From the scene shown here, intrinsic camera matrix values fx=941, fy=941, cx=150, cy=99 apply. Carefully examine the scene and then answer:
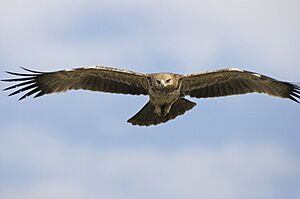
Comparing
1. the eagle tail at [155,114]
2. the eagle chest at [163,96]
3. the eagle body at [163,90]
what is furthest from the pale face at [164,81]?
the eagle tail at [155,114]

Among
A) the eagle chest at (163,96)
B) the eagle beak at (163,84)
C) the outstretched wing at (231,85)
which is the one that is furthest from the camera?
the outstretched wing at (231,85)

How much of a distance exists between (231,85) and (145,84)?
184cm

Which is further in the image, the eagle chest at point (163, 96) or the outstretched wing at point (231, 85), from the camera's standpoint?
the outstretched wing at point (231, 85)

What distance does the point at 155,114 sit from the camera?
1919 centimetres

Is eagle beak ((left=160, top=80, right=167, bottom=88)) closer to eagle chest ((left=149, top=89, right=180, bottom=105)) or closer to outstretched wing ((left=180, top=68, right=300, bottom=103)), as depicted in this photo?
eagle chest ((left=149, top=89, right=180, bottom=105))

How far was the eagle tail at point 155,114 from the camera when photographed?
1927cm

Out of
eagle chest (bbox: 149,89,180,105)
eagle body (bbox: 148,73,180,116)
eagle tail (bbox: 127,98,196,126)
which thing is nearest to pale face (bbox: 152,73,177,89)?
eagle body (bbox: 148,73,180,116)

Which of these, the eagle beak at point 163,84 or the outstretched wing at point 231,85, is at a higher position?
the outstretched wing at point 231,85

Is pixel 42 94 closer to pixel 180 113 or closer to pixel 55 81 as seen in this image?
pixel 55 81

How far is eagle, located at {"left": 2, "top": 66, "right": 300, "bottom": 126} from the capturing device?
1902cm

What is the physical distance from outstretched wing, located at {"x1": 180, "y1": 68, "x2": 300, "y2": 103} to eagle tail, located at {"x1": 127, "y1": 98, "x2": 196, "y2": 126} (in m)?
0.23

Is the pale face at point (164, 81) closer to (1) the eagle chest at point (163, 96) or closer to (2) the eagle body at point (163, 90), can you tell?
(2) the eagle body at point (163, 90)

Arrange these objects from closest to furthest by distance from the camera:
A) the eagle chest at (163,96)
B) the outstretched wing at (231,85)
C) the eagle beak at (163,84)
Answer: the eagle beak at (163,84)
the eagle chest at (163,96)
the outstretched wing at (231,85)

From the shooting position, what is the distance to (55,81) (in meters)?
19.2
